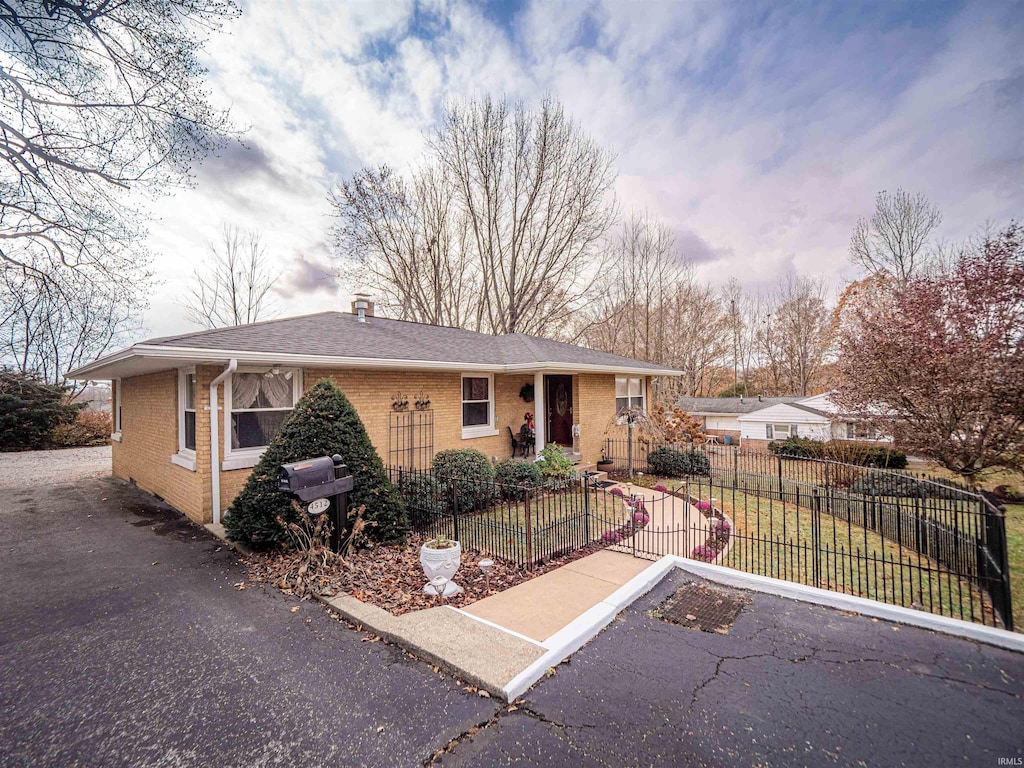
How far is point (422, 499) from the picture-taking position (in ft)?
23.4

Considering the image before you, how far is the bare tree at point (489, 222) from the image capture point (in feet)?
63.7

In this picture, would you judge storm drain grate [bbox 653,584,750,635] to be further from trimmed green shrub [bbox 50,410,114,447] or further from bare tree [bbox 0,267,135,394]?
trimmed green shrub [bbox 50,410,114,447]

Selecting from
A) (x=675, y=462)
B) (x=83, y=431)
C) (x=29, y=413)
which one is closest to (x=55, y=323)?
(x=29, y=413)

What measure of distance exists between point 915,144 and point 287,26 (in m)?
15.1

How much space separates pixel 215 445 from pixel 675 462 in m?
11.3

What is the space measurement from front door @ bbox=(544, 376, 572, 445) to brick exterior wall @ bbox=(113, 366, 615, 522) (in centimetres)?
83

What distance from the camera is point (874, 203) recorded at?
22.1m

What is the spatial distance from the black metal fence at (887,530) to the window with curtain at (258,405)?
802 cm

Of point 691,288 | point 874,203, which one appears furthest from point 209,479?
point 874,203

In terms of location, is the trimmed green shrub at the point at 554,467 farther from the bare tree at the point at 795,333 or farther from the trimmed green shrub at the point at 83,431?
the bare tree at the point at 795,333

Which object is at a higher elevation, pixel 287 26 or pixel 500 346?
pixel 287 26

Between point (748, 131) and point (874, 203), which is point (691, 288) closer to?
point (874, 203)

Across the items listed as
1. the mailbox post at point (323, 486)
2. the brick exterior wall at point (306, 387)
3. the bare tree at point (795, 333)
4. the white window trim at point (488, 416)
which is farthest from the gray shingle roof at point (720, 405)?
the mailbox post at point (323, 486)

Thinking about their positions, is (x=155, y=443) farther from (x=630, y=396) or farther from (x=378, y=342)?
(x=630, y=396)
